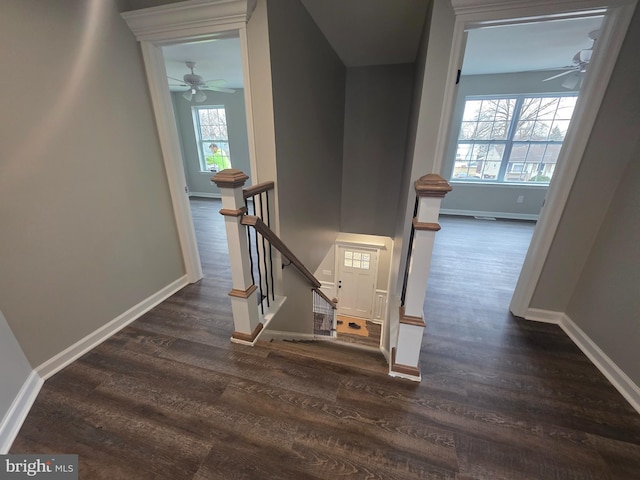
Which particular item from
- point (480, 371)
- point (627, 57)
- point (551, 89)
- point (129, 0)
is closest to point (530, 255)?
point (480, 371)

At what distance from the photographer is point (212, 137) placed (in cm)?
679

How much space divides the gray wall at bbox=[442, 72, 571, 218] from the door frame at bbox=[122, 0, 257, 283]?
4.09m

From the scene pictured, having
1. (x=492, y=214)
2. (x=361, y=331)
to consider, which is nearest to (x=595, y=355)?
(x=361, y=331)

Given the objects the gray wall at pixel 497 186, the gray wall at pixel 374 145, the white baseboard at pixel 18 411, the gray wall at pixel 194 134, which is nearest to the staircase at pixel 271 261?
the white baseboard at pixel 18 411

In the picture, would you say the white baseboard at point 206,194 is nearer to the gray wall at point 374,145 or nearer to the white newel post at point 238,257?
the gray wall at point 374,145

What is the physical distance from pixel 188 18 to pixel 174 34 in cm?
17

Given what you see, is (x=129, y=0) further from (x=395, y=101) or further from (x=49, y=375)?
(x=395, y=101)

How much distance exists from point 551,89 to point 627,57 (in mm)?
4538

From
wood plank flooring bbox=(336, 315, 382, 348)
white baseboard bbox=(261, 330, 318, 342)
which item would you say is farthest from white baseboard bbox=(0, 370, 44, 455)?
wood plank flooring bbox=(336, 315, 382, 348)

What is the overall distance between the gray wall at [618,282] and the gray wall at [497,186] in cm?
329

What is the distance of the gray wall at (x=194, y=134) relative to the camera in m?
6.30

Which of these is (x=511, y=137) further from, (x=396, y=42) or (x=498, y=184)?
(x=396, y=42)

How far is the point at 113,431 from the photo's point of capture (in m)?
1.21

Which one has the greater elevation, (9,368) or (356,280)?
(9,368)
